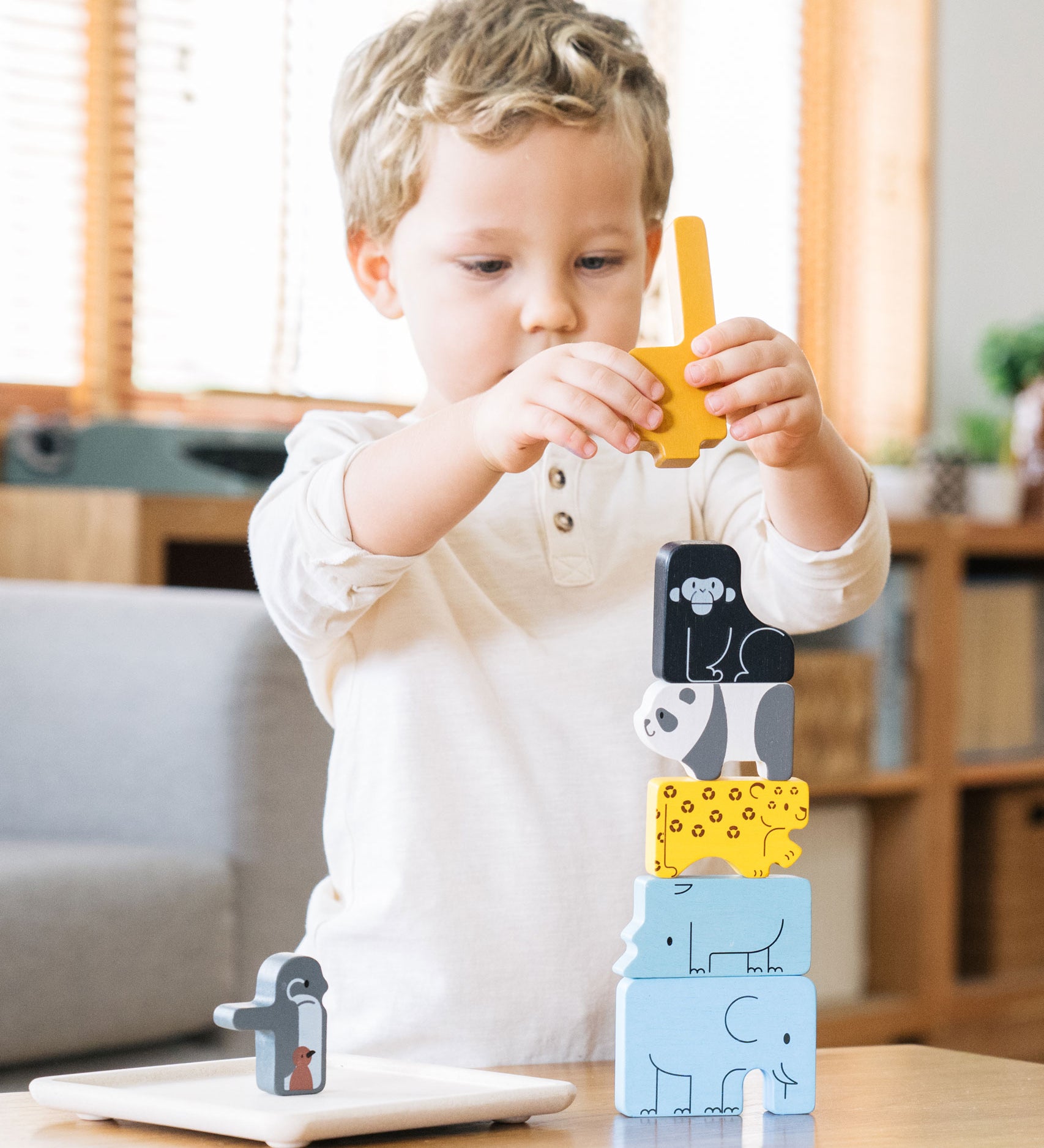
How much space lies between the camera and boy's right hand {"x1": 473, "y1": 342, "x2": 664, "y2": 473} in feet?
2.03

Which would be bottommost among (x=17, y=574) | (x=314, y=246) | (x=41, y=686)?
(x=41, y=686)

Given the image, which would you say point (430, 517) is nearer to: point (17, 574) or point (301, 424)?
point (301, 424)

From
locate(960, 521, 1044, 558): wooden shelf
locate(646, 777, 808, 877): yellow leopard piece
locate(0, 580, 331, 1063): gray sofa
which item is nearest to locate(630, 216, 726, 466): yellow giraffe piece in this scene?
locate(646, 777, 808, 877): yellow leopard piece

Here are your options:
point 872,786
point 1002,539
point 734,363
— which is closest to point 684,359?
point 734,363

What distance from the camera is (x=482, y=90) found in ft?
2.70

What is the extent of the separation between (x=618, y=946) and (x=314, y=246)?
5.94 ft

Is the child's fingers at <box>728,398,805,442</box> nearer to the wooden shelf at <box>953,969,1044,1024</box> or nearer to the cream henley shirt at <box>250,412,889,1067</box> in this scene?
the cream henley shirt at <box>250,412,889,1067</box>

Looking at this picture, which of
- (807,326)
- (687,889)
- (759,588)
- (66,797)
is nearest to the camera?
(687,889)

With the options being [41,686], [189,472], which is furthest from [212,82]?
[41,686]

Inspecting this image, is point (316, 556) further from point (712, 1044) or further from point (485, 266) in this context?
point (712, 1044)

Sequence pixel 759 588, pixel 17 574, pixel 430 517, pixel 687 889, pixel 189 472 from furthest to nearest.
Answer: pixel 189 472, pixel 17 574, pixel 759 588, pixel 430 517, pixel 687 889

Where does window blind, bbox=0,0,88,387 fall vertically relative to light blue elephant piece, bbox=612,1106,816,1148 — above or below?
above

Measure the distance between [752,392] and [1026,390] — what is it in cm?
220

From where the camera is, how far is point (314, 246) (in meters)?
2.43
